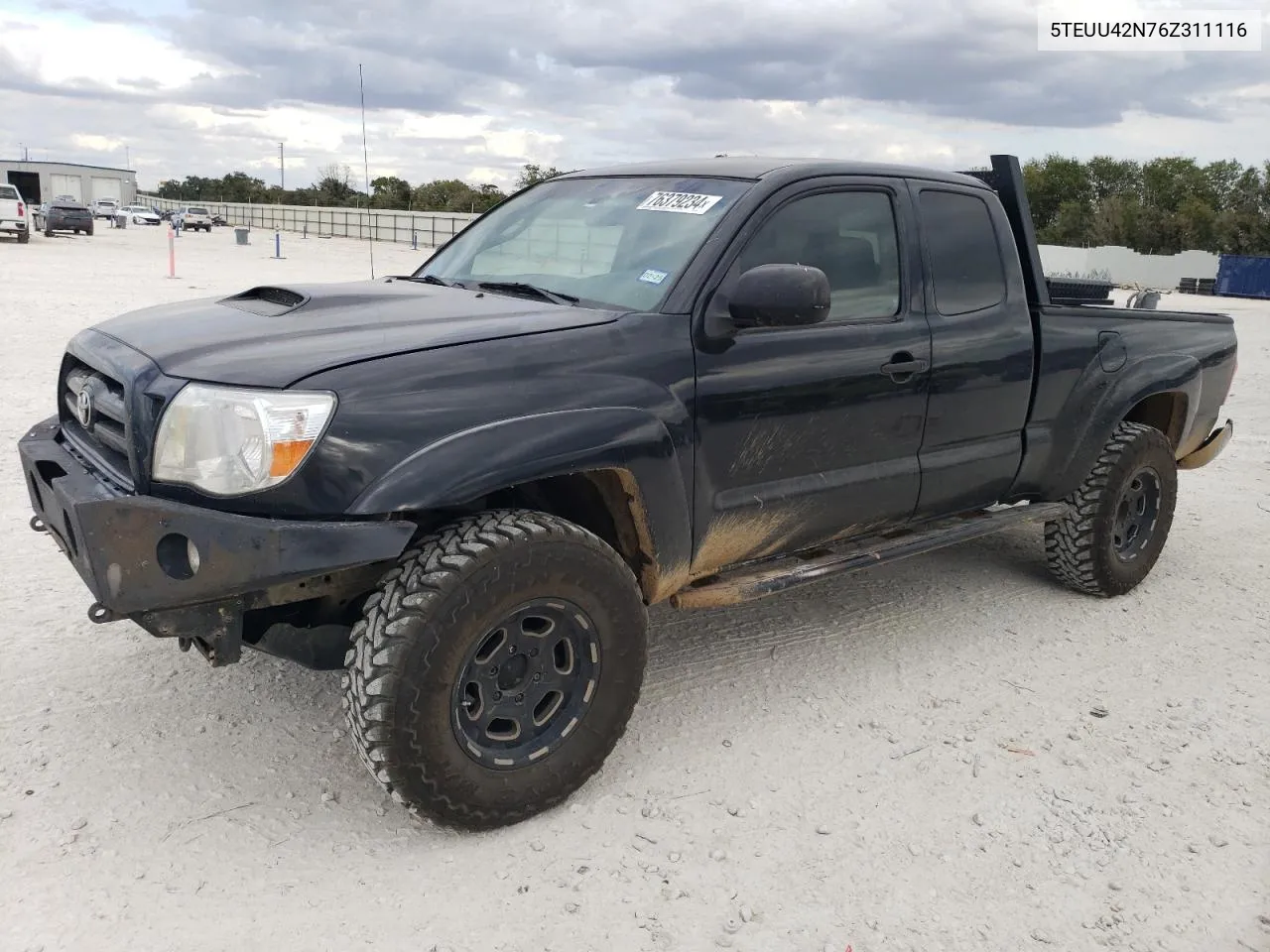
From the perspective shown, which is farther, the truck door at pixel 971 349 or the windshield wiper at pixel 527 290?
the truck door at pixel 971 349

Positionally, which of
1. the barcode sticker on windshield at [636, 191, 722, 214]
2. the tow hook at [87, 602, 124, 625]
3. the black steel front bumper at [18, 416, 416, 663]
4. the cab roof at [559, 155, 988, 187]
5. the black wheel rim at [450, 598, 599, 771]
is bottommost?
the black wheel rim at [450, 598, 599, 771]

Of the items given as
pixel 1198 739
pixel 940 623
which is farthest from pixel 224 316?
pixel 1198 739

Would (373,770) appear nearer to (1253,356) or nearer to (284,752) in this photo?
(284,752)

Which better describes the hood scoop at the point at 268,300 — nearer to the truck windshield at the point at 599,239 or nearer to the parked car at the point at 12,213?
the truck windshield at the point at 599,239

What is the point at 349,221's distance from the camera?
62.4 metres

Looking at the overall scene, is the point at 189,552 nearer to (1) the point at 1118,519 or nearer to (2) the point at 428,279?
(2) the point at 428,279

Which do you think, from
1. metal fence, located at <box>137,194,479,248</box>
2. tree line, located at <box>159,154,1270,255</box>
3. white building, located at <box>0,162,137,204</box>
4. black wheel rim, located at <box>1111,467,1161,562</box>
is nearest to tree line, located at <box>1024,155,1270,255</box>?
tree line, located at <box>159,154,1270,255</box>

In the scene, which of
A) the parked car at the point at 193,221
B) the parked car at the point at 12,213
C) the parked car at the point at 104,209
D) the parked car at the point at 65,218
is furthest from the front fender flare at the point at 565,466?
the parked car at the point at 104,209

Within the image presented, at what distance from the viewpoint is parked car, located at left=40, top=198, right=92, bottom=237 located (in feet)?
122

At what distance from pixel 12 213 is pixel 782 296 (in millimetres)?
33331

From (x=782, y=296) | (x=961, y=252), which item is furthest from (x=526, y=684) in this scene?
(x=961, y=252)

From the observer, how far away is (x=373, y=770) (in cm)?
270

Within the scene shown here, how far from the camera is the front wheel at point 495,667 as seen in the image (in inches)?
104

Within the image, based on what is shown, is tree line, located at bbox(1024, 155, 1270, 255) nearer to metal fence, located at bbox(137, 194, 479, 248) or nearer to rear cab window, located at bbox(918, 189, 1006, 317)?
metal fence, located at bbox(137, 194, 479, 248)
